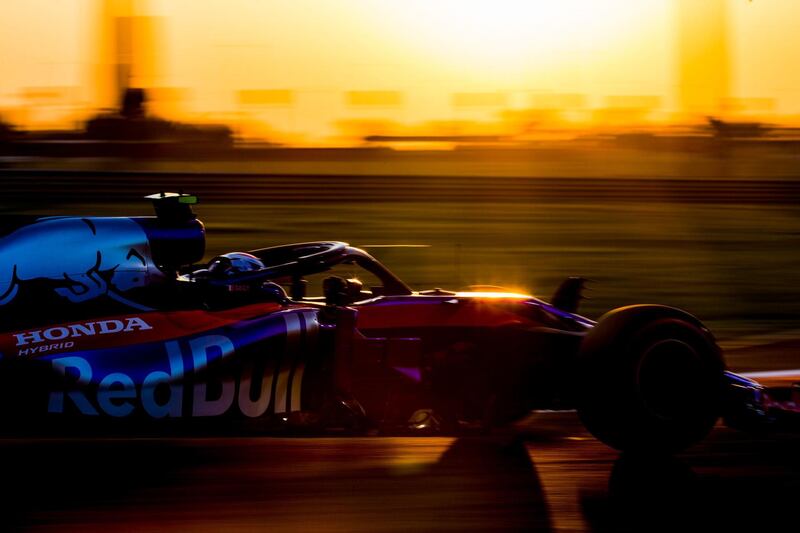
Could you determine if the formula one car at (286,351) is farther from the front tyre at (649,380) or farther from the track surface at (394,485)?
the track surface at (394,485)

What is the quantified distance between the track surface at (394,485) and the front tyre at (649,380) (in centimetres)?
19

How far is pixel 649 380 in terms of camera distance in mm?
5707

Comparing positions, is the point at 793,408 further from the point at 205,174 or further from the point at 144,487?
the point at 205,174

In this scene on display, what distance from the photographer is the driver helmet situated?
5797 mm

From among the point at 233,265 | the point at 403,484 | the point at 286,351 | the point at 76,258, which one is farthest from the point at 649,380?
the point at 76,258

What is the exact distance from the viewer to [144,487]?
5.26 metres

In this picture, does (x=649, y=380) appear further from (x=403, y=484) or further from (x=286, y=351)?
(x=286, y=351)

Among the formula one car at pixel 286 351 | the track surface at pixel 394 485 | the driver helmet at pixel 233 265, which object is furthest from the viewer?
the driver helmet at pixel 233 265

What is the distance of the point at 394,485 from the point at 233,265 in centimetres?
135

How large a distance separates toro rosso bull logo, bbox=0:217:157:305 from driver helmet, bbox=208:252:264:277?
32cm

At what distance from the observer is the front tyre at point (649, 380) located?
562 cm

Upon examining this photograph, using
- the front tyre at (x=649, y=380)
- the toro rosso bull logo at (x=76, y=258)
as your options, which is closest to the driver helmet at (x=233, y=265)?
the toro rosso bull logo at (x=76, y=258)

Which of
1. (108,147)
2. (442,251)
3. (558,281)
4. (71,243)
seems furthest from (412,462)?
(108,147)

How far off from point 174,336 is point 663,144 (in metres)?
22.3
